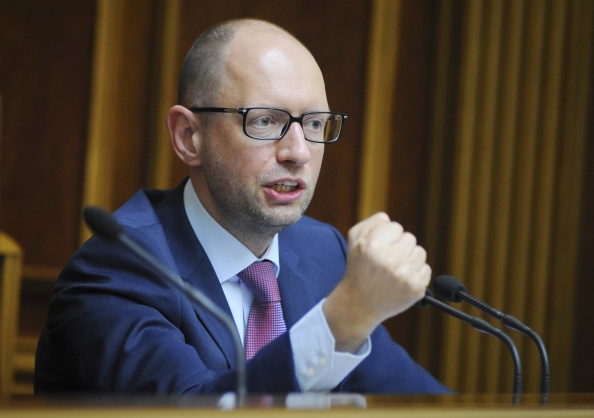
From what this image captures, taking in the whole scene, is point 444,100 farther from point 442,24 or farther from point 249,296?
point 249,296

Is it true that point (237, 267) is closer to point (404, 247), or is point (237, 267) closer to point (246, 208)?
point (246, 208)

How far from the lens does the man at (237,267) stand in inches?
62.6

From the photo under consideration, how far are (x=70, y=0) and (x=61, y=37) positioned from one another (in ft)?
0.53

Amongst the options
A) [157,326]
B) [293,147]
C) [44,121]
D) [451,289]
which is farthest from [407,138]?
[157,326]

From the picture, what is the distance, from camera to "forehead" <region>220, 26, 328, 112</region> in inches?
77.9

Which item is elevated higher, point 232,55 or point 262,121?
point 232,55

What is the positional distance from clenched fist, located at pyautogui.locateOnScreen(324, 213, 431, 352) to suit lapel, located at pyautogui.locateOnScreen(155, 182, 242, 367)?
15.9 inches

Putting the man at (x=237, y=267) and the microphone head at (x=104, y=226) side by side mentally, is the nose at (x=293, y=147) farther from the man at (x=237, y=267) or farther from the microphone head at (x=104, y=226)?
the microphone head at (x=104, y=226)

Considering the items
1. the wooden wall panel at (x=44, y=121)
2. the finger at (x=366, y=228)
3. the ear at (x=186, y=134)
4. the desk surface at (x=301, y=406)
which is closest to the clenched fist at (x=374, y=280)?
the finger at (x=366, y=228)

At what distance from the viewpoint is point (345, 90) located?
3814mm

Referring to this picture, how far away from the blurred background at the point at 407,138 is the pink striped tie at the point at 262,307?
1.68 m

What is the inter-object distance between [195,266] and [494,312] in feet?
2.17

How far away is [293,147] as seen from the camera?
1.96m

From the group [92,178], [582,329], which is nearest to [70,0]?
[92,178]
